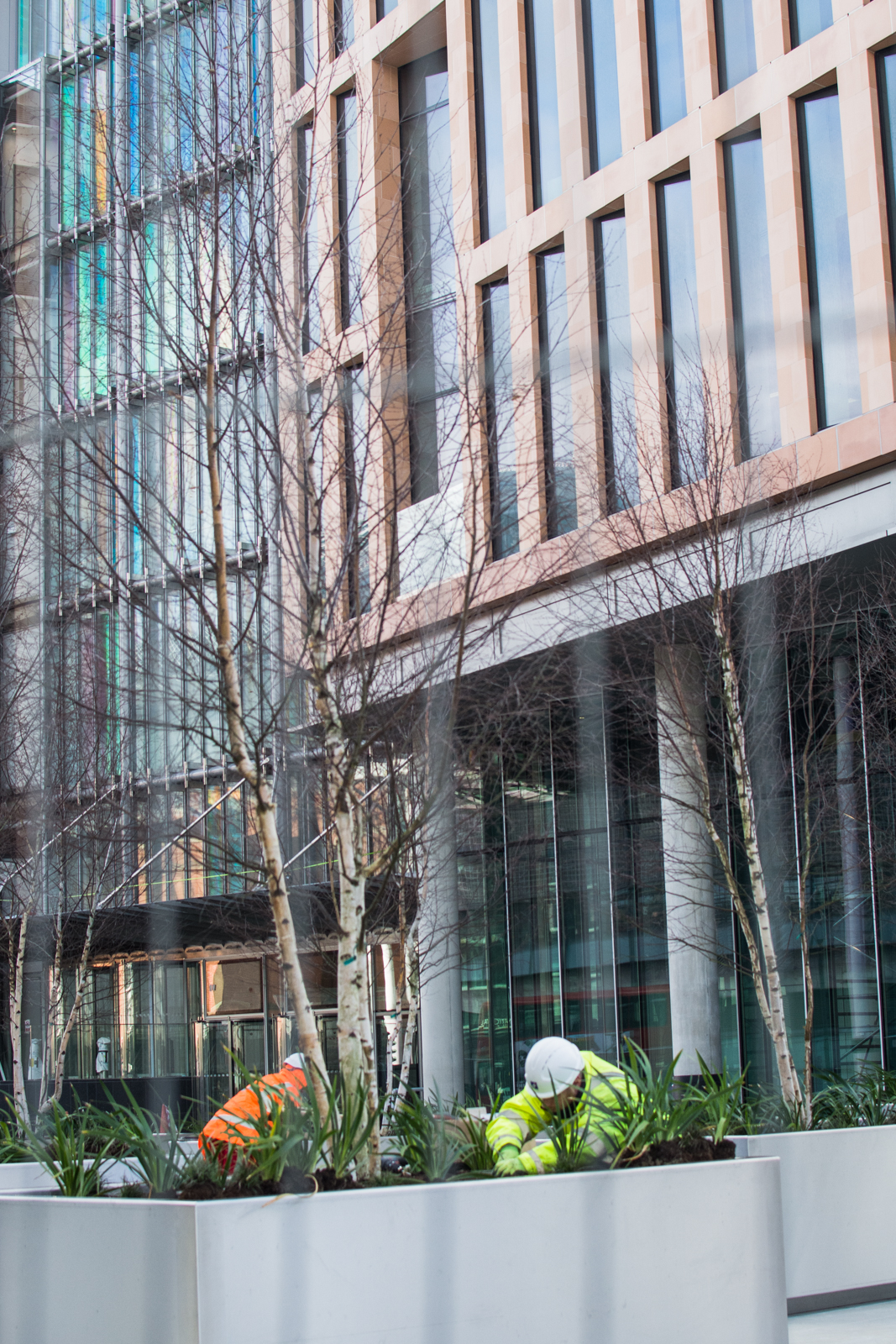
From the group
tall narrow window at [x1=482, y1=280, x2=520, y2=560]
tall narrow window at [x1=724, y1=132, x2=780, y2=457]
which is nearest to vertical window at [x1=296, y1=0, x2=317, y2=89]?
tall narrow window at [x1=482, y1=280, x2=520, y2=560]

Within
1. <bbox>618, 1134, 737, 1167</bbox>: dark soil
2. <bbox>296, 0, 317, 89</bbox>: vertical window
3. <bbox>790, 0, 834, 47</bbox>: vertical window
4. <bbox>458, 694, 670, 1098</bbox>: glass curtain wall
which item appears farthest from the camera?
<bbox>458, 694, 670, 1098</bbox>: glass curtain wall

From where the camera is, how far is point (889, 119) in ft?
46.0

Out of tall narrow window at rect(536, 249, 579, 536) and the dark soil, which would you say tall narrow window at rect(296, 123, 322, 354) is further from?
the dark soil

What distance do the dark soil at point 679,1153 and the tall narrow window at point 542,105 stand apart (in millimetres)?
12924

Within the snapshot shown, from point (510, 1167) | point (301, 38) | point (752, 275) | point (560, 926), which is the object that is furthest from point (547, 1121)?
point (560, 926)

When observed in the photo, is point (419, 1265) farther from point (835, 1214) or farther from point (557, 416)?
point (557, 416)

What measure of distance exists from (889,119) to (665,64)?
2.92 m

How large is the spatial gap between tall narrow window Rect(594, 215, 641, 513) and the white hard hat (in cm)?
390

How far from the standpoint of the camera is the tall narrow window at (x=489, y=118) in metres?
17.2

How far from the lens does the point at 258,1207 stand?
440 centimetres

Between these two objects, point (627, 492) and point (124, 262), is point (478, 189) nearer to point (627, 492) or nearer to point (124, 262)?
point (627, 492)

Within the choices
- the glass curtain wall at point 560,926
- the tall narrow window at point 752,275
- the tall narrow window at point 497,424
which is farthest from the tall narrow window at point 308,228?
the glass curtain wall at point 560,926

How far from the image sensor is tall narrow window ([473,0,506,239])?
1719 centimetres

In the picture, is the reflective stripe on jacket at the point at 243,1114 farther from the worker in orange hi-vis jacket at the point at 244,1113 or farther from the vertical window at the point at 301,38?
the vertical window at the point at 301,38
